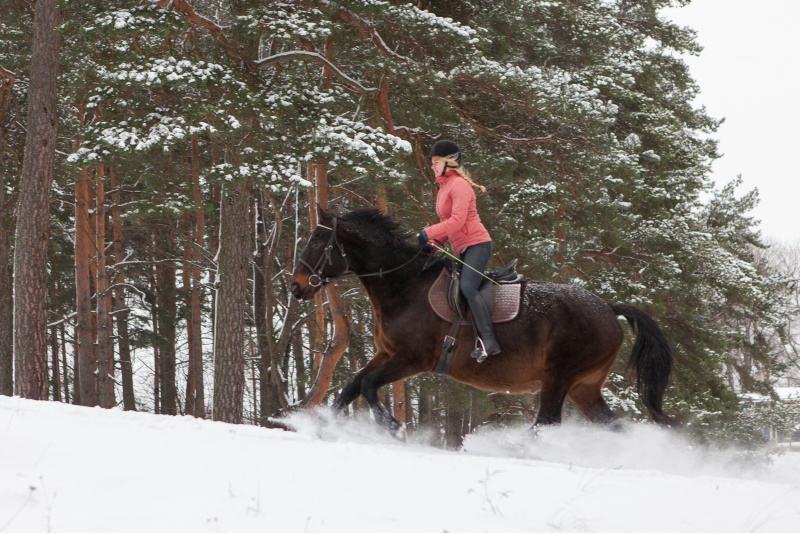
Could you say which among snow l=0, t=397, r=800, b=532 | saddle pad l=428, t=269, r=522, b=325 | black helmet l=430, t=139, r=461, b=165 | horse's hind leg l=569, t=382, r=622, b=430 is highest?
→ black helmet l=430, t=139, r=461, b=165

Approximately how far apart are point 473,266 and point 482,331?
2.15ft

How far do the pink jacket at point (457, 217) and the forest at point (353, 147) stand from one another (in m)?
0.57

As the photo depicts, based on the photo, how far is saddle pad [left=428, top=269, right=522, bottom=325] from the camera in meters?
7.60

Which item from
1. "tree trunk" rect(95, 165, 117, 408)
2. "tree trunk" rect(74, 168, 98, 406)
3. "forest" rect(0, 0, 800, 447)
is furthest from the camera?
"tree trunk" rect(95, 165, 117, 408)

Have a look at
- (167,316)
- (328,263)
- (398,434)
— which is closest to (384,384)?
(398,434)

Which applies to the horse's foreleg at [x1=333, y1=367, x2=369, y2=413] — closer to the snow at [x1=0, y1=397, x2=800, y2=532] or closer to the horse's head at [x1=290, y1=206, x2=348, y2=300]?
the snow at [x1=0, y1=397, x2=800, y2=532]

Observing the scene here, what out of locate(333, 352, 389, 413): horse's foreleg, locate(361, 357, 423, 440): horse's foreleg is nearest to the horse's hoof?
locate(361, 357, 423, 440): horse's foreleg

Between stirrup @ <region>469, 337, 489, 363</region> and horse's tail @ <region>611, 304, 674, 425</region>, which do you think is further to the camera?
horse's tail @ <region>611, 304, 674, 425</region>

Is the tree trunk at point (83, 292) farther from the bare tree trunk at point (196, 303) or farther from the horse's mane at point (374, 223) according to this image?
the horse's mane at point (374, 223)

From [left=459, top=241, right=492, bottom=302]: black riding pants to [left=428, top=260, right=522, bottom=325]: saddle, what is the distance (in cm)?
9

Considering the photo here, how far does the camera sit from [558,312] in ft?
25.4

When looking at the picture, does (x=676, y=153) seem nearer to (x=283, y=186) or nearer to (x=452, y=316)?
(x=283, y=186)

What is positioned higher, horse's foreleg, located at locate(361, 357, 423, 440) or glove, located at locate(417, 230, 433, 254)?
glove, located at locate(417, 230, 433, 254)

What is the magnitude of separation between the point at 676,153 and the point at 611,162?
23.0 ft
